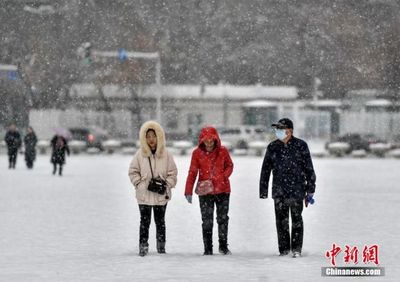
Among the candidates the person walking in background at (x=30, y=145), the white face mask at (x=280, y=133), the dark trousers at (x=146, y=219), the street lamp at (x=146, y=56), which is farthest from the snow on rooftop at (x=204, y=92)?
the white face mask at (x=280, y=133)

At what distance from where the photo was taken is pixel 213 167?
12609mm

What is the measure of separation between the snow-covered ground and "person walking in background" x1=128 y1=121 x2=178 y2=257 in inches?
20.0

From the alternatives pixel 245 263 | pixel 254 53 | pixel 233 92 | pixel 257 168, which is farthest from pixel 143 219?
pixel 254 53

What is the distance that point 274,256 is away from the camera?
12688mm

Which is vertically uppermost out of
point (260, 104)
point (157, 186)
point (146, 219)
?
point (260, 104)

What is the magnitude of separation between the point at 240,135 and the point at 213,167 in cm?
4919

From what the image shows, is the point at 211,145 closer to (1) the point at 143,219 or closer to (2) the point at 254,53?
(1) the point at 143,219

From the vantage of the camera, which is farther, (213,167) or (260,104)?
(260,104)

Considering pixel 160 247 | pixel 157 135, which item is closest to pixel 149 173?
pixel 157 135

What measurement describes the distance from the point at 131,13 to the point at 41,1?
8537 mm

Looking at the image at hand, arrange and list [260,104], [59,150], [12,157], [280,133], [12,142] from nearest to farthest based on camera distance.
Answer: [280,133] → [59,150] → [12,142] → [12,157] → [260,104]

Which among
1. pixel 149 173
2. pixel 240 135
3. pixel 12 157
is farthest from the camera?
pixel 240 135

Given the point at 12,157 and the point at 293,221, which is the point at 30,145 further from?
the point at 293,221

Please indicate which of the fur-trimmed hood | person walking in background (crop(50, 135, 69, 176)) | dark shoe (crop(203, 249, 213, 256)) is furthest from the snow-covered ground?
person walking in background (crop(50, 135, 69, 176))
